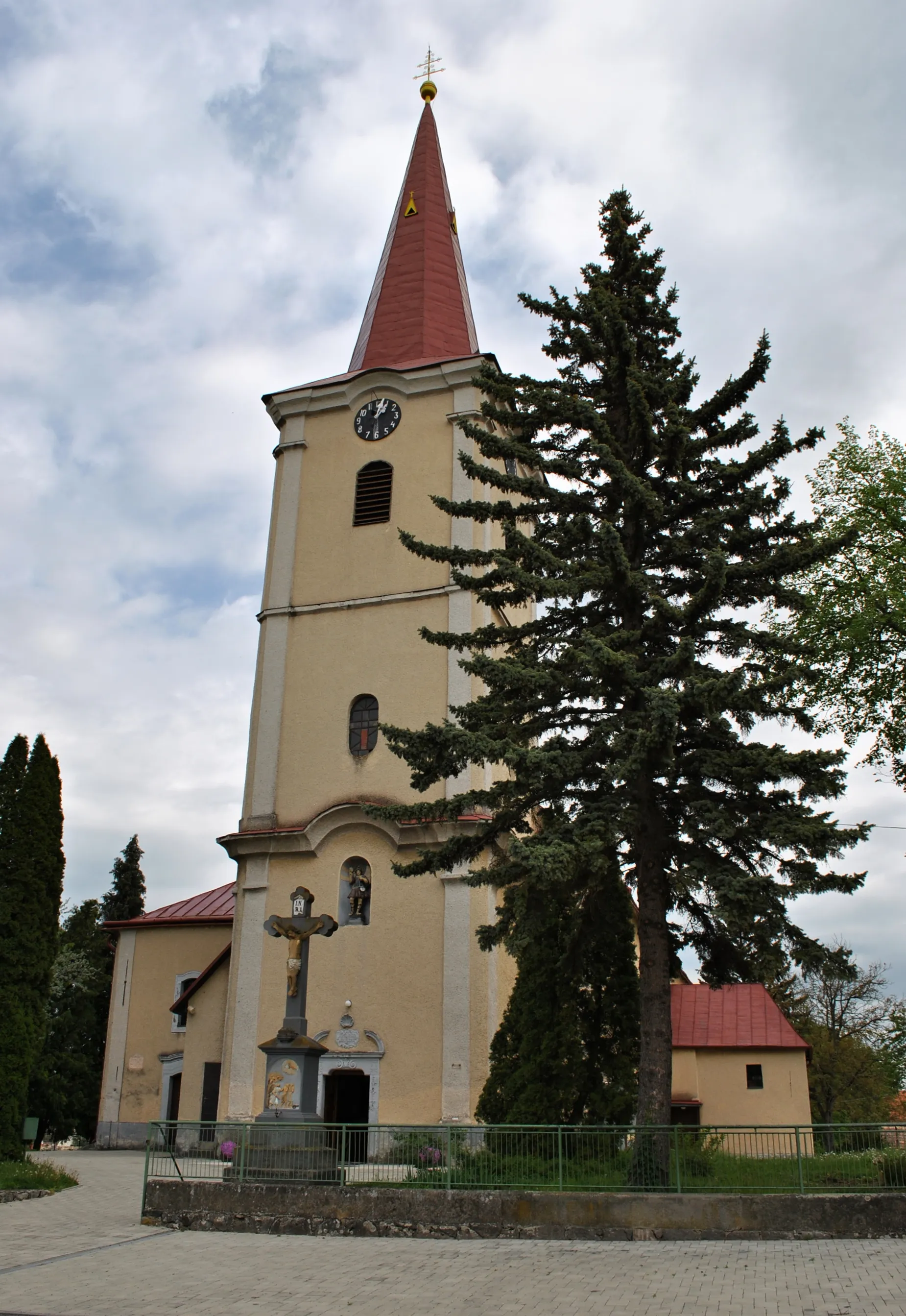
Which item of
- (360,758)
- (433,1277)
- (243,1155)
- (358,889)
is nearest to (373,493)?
(360,758)

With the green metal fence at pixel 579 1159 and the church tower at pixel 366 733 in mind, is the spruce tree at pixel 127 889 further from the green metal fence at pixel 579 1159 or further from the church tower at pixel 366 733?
the green metal fence at pixel 579 1159

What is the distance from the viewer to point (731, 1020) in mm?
26219

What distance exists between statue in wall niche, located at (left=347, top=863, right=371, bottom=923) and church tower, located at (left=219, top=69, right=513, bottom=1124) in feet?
0.09

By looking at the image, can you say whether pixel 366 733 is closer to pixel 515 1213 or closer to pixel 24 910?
pixel 24 910

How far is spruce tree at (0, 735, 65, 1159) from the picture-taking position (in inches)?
602

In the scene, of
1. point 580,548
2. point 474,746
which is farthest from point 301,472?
point 474,746

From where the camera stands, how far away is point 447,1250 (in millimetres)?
9508

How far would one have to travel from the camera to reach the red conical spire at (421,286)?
2458 cm

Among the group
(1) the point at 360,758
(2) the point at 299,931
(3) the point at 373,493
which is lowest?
(2) the point at 299,931

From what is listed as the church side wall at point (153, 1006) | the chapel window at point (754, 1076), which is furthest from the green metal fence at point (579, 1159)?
the chapel window at point (754, 1076)

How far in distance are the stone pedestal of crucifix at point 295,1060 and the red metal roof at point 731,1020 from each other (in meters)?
14.0

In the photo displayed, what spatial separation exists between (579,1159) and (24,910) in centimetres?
919

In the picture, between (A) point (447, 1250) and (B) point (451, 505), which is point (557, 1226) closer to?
(A) point (447, 1250)

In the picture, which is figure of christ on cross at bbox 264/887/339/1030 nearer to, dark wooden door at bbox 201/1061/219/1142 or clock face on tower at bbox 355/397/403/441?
dark wooden door at bbox 201/1061/219/1142
